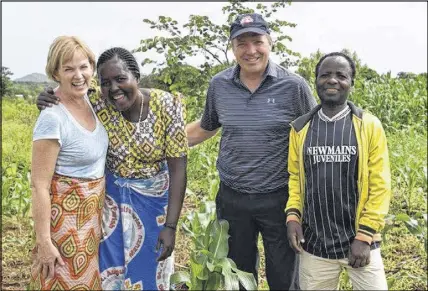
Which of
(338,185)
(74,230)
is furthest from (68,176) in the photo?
(338,185)

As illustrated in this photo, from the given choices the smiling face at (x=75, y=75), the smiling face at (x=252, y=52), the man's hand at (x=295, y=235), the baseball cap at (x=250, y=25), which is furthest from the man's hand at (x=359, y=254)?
the smiling face at (x=75, y=75)

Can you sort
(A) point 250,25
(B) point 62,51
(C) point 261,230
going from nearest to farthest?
(B) point 62,51 → (A) point 250,25 → (C) point 261,230

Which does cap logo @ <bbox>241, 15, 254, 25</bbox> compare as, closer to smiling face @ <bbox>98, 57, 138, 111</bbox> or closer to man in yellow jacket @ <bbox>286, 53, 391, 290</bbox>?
man in yellow jacket @ <bbox>286, 53, 391, 290</bbox>

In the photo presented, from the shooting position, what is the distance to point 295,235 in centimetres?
209

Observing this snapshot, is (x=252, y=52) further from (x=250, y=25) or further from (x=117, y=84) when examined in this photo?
(x=117, y=84)

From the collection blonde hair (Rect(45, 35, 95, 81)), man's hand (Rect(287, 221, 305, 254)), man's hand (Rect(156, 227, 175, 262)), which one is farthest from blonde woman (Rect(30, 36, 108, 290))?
man's hand (Rect(287, 221, 305, 254))

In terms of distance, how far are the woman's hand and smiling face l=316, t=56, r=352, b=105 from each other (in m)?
1.18

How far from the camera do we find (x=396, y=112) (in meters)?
8.60

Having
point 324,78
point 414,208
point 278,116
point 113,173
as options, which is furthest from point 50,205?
point 414,208

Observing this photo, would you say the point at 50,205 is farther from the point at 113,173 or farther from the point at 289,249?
the point at 289,249

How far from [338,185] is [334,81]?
15.7 inches

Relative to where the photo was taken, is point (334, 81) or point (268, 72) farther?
point (268, 72)

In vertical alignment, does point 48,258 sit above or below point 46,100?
below

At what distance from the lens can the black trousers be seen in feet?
7.55
